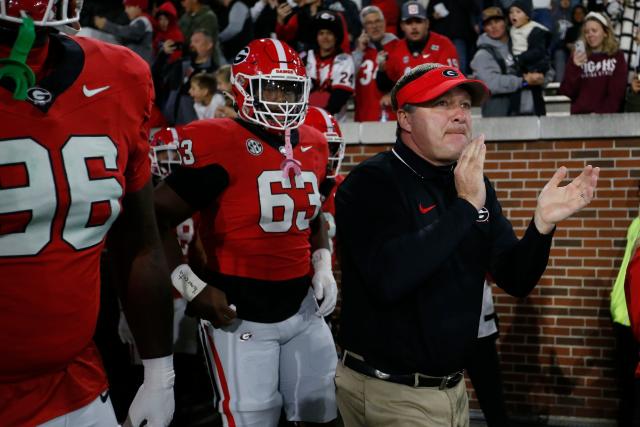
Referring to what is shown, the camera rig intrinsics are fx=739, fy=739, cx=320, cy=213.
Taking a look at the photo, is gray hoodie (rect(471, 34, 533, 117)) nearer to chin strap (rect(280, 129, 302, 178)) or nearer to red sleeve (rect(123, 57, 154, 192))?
chin strap (rect(280, 129, 302, 178))

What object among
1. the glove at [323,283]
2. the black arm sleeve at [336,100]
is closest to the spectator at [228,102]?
the black arm sleeve at [336,100]

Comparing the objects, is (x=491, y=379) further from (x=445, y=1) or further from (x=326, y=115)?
(x=445, y=1)

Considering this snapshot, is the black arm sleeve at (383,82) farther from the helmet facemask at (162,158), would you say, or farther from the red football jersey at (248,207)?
the red football jersey at (248,207)

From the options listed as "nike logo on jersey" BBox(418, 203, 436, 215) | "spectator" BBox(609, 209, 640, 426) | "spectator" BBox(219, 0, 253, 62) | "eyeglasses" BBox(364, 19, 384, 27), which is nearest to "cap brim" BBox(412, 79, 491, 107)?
"nike logo on jersey" BBox(418, 203, 436, 215)

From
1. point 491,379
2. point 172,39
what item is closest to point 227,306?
point 491,379

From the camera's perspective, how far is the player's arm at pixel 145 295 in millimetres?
2029

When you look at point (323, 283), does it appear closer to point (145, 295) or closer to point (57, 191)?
point (145, 295)

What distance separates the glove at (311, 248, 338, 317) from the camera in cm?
360

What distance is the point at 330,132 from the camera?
4.93 meters

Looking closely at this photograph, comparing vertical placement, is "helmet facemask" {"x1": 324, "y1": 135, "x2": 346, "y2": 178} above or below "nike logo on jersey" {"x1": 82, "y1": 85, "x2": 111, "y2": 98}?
below

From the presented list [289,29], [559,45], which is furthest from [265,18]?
[559,45]

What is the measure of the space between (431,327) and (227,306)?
1.13 m

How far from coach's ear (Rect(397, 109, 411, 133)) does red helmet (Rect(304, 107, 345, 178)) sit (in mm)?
2219

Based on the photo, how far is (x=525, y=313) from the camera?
18.8 ft
